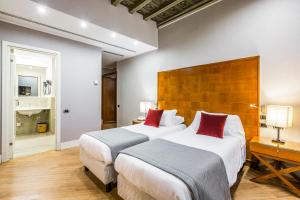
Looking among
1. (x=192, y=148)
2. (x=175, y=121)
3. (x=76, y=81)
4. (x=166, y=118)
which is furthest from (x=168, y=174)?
(x=76, y=81)

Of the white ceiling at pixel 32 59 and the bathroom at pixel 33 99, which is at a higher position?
the white ceiling at pixel 32 59

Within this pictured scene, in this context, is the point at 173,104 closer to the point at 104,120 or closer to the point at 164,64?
the point at 164,64

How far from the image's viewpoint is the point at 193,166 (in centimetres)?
142

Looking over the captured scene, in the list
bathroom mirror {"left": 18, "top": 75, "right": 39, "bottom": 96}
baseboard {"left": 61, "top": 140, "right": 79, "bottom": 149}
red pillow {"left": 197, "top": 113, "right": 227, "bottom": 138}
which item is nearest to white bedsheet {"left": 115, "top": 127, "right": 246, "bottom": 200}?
red pillow {"left": 197, "top": 113, "right": 227, "bottom": 138}

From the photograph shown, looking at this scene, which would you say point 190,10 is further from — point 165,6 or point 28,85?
point 28,85

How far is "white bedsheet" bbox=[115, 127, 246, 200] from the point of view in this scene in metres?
1.24

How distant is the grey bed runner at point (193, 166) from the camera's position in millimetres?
1272

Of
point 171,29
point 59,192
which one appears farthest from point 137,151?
point 171,29

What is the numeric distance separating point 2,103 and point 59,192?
6.76 ft

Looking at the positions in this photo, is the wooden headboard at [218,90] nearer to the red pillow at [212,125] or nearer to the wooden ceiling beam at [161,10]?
the red pillow at [212,125]

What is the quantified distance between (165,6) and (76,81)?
2.69m

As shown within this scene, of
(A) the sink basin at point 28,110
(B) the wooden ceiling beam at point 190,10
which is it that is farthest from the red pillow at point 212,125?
(A) the sink basin at point 28,110

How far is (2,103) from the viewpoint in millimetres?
2793

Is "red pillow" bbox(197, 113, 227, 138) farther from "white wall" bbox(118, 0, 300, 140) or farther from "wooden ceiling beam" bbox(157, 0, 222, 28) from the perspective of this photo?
"wooden ceiling beam" bbox(157, 0, 222, 28)
